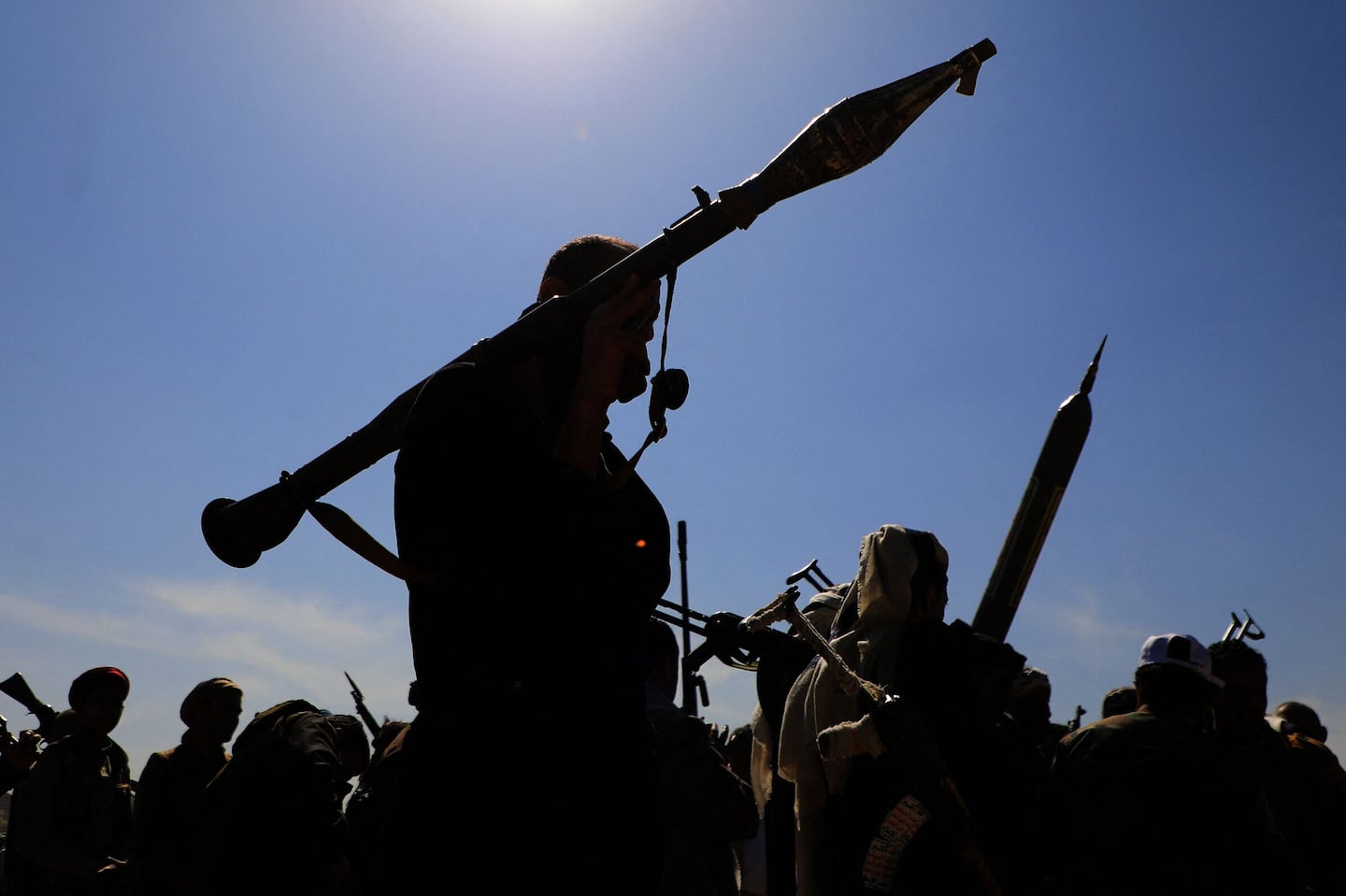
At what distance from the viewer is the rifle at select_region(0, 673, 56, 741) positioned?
9984 mm

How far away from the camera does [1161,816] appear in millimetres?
5098

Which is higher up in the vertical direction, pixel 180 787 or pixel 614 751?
pixel 180 787

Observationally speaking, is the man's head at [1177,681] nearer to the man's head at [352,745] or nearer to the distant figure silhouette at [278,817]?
the distant figure silhouette at [278,817]

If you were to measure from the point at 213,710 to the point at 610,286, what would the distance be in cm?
549

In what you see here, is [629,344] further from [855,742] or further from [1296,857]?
[1296,857]

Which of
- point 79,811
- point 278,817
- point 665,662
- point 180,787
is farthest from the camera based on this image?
point 79,811

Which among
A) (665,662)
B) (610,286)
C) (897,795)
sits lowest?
(897,795)

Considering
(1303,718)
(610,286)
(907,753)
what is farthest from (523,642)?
(1303,718)

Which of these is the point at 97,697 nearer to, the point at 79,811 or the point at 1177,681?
the point at 79,811

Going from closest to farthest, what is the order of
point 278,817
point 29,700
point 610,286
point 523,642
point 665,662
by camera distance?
1. point 523,642
2. point 610,286
3. point 278,817
4. point 665,662
5. point 29,700

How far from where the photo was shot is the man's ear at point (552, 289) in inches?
116

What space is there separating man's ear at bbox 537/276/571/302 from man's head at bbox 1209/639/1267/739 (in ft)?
19.3

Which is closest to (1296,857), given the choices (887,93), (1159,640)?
(1159,640)

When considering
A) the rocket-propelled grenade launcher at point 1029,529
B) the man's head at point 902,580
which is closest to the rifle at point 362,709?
the man's head at point 902,580
